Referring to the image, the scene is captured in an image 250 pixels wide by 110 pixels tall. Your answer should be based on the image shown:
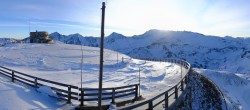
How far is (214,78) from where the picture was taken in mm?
53906

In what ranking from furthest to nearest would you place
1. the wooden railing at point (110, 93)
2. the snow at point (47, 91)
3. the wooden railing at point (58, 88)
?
1. the snow at point (47, 91)
2. the wooden railing at point (58, 88)
3. the wooden railing at point (110, 93)

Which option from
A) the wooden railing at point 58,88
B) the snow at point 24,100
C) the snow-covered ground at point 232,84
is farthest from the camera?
the snow-covered ground at point 232,84

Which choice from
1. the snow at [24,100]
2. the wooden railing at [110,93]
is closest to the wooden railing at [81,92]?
the wooden railing at [110,93]

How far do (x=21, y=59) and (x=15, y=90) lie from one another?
30878mm

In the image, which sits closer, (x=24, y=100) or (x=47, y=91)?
(x=24, y=100)

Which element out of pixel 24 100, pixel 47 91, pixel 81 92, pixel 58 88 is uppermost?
pixel 81 92

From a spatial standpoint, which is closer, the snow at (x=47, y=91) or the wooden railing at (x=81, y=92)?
the wooden railing at (x=81, y=92)

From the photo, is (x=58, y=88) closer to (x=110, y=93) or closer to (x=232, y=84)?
(x=110, y=93)

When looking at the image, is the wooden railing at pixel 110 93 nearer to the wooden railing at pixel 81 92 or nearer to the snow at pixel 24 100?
the wooden railing at pixel 81 92

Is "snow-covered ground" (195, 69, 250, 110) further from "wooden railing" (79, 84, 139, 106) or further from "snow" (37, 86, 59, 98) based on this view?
"snow" (37, 86, 59, 98)

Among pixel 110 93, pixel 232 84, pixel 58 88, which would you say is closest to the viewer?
pixel 110 93

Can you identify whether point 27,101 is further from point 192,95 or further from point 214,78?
point 214,78

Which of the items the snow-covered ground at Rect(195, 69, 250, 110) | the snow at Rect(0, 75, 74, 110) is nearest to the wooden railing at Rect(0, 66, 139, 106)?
the snow at Rect(0, 75, 74, 110)

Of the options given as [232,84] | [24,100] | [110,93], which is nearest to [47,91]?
[24,100]
